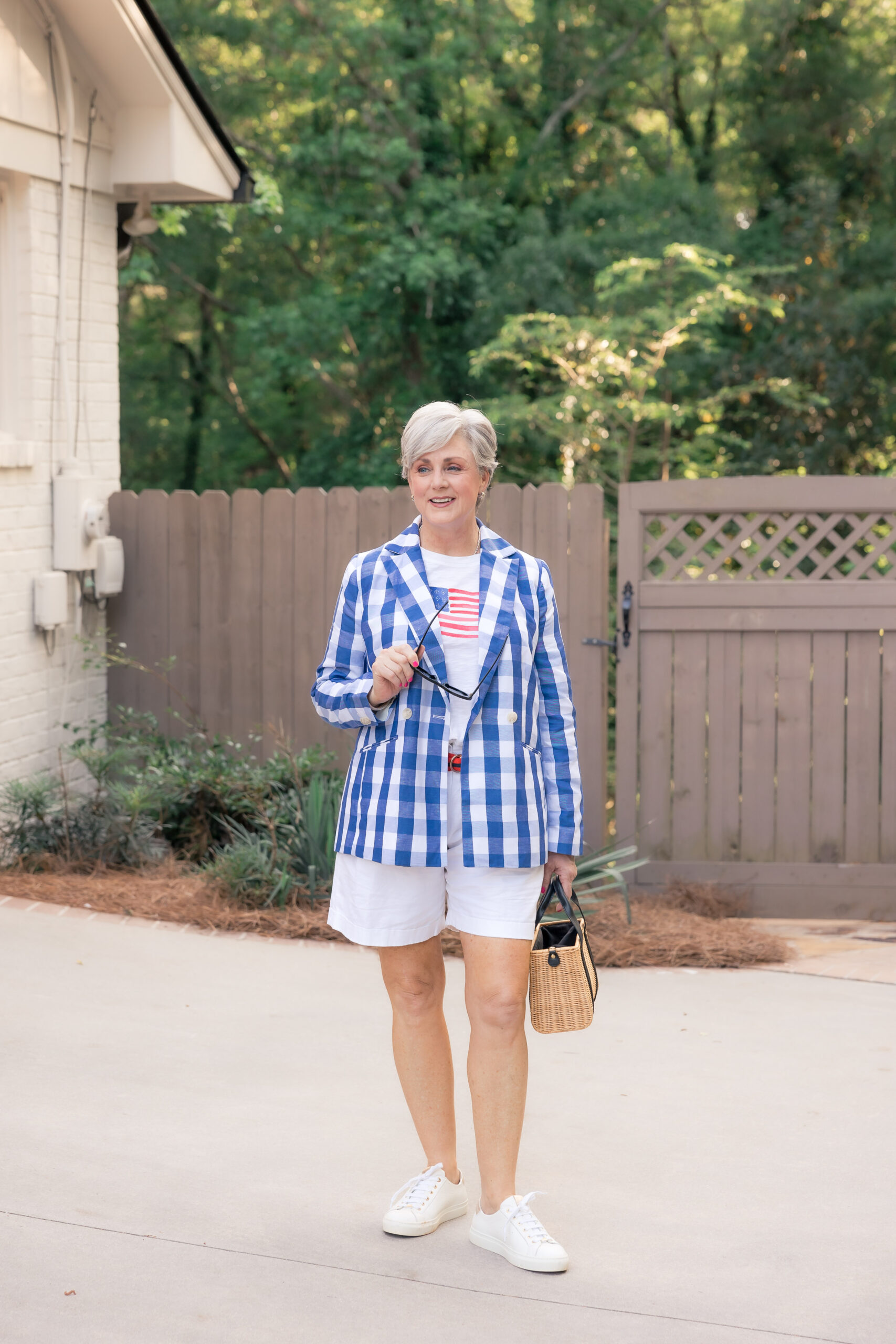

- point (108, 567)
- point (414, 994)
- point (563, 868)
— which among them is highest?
point (108, 567)

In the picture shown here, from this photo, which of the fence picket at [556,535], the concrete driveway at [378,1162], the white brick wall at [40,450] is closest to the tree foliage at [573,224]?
the fence picket at [556,535]

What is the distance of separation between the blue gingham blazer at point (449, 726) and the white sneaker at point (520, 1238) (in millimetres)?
738

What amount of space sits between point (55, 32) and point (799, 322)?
885 cm

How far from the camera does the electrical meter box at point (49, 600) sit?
653cm

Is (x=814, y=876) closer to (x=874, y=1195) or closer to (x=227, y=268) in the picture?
(x=874, y=1195)

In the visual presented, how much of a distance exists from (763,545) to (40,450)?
3.46m

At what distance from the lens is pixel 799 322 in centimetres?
1355

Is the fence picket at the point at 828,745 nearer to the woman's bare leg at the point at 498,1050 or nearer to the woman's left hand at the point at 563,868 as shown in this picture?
the woman's left hand at the point at 563,868

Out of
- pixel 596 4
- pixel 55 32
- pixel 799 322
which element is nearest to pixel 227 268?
pixel 596 4

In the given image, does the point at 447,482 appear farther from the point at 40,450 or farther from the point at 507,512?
the point at 40,450

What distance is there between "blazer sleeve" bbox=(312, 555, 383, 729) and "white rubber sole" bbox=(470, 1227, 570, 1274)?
3.71ft

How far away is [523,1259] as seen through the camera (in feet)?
9.41

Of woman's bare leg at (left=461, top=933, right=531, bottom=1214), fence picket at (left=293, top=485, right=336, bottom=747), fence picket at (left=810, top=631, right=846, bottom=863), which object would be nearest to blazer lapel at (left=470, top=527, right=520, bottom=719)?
woman's bare leg at (left=461, top=933, right=531, bottom=1214)

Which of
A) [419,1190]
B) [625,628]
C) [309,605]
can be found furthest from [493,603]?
[309,605]
